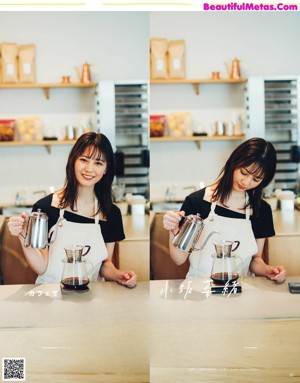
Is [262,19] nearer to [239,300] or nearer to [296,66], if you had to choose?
[296,66]

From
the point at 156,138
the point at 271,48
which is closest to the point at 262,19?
the point at 271,48

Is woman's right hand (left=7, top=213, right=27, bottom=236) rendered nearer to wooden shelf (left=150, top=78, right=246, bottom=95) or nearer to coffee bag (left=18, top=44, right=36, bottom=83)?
coffee bag (left=18, top=44, right=36, bottom=83)

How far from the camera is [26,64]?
9.83 feet

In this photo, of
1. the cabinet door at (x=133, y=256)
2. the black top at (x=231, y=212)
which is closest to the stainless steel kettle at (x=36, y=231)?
the cabinet door at (x=133, y=256)

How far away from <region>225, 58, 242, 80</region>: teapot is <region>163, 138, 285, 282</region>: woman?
259 mm

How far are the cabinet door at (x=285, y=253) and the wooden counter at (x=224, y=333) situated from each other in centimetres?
5

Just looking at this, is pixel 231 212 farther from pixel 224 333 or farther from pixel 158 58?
pixel 158 58

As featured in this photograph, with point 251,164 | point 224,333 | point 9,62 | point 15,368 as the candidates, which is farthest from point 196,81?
point 15,368

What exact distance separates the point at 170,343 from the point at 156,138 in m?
0.83

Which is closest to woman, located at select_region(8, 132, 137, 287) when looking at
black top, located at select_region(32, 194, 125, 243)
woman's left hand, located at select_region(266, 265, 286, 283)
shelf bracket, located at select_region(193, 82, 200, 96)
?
black top, located at select_region(32, 194, 125, 243)

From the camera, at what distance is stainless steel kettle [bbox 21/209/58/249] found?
298 centimetres

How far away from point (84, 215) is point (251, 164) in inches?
27.5

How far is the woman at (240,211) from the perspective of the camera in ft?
10.00

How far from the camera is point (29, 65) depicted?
118 inches
